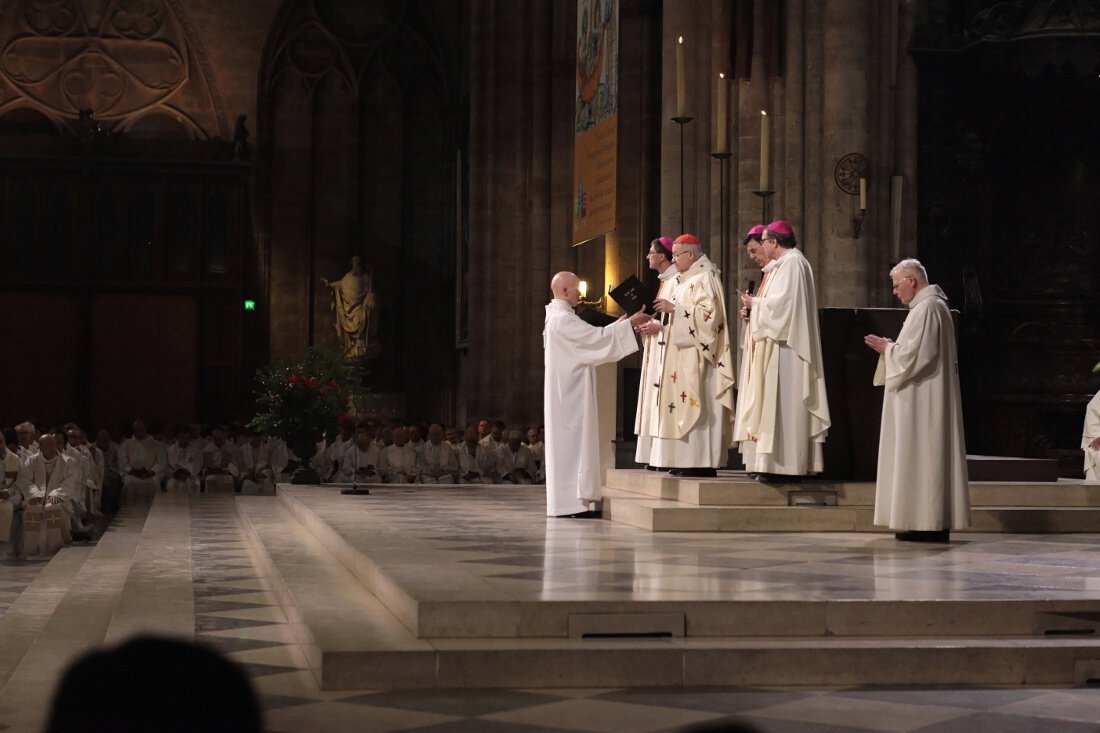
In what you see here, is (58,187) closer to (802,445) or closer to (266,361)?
(266,361)

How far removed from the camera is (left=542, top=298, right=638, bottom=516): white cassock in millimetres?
9688

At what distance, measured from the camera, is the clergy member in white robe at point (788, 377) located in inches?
348

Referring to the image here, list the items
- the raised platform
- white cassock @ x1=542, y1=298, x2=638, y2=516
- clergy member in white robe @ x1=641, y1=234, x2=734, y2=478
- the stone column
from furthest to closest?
1. the stone column
2. clergy member in white robe @ x1=641, y1=234, x2=734, y2=478
3. white cassock @ x1=542, y1=298, x2=638, y2=516
4. the raised platform

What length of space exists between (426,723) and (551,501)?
5286 mm

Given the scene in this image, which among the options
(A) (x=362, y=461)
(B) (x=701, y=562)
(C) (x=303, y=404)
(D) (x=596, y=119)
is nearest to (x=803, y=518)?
(B) (x=701, y=562)

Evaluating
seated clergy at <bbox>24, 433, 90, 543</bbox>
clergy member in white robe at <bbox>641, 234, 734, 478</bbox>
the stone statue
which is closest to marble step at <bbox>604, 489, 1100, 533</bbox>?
clergy member in white robe at <bbox>641, 234, 734, 478</bbox>

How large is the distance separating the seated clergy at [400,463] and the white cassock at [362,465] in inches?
5.0

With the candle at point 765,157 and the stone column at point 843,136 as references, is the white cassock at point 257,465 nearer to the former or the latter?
the stone column at point 843,136

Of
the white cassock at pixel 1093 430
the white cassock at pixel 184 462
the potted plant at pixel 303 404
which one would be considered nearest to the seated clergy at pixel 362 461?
the white cassock at pixel 184 462

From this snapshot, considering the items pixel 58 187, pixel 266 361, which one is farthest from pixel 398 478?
pixel 58 187

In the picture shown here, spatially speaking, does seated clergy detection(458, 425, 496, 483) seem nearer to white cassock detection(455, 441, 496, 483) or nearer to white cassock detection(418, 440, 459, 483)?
white cassock detection(455, 441, 496, 483)

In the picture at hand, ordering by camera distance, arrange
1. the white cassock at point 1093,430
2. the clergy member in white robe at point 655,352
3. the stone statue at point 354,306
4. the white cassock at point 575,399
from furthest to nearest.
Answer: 1. the stone statue at point 354,306
2. the white cassock at point 1093,430
3. the clergy member in white robe at point 655,352
4. the white cassock at point 575,399

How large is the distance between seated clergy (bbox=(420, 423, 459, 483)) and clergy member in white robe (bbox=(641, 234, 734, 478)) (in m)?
9.88

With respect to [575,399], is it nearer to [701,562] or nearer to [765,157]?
[765,157]
